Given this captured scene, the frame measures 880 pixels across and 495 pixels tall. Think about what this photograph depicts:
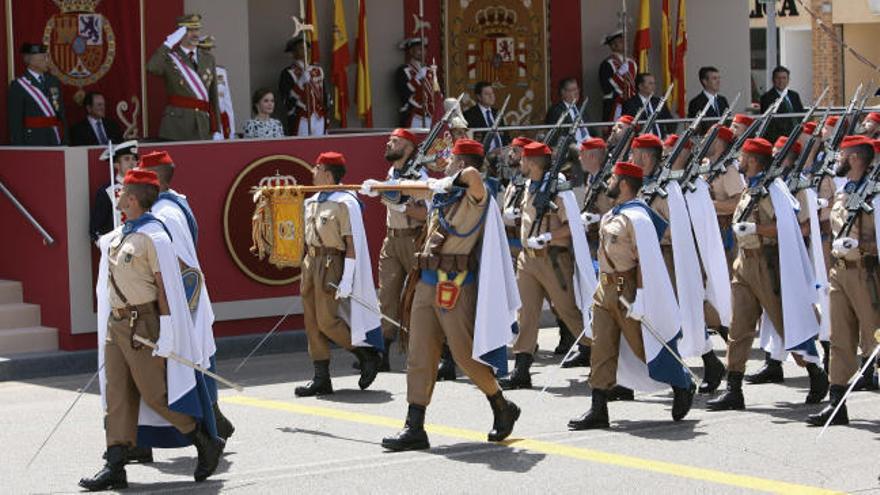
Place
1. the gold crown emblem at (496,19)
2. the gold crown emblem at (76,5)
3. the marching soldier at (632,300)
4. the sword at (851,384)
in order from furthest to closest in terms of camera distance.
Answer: the gold crown emblem at (496,19) → the gold crown emblem at (76,5) → the marching soldier at (632,300) → the sword at (851,384)

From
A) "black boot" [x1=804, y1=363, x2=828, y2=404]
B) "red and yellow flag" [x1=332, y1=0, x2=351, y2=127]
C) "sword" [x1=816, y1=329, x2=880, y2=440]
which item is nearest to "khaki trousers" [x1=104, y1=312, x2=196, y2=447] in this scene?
"sword" [x1=816, y1=329, x2=880, y2=440]

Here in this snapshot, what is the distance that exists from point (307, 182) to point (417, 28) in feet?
16.9

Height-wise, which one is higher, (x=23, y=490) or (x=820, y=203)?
(x=820, y=203)

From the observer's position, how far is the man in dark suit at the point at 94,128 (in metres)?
19.4

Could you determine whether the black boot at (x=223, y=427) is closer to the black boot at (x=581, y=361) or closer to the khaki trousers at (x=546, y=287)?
the khaki trousers at (x=546, y=287)

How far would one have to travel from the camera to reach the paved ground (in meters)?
11.5

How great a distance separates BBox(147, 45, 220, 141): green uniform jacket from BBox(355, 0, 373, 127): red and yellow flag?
2963 mm

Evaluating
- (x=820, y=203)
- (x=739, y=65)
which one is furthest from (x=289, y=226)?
Answer: (x=739, y=65)

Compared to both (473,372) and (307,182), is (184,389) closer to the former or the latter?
(473,372)

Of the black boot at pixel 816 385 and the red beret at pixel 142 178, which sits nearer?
the red beret at pixel 142 178

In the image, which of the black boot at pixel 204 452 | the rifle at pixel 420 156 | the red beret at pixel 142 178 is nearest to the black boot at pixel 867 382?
the rifle at pixel 420 156

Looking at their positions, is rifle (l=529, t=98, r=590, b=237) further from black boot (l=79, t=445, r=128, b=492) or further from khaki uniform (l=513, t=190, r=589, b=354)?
black boot (l=79, t=445, r=128, b=492)

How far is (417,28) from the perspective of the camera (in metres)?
23.2

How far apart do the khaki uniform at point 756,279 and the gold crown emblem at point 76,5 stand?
8440 mm
